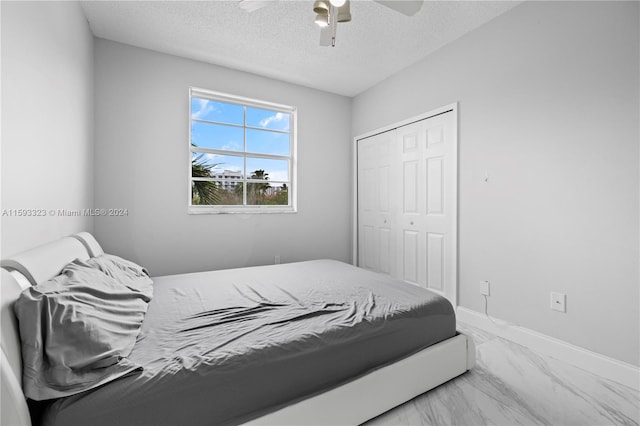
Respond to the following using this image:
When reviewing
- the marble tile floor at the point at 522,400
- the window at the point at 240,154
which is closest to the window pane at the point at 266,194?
the window at the point at 240,154

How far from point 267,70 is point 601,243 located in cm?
336

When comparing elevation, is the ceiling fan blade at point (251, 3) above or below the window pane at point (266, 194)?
above

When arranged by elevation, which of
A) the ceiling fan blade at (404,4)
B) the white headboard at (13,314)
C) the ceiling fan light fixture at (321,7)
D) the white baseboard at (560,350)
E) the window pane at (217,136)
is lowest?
the white baseboard at (560,350)

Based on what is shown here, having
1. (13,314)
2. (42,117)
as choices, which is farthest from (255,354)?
(42,117)

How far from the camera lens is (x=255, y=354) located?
1176 millimetres

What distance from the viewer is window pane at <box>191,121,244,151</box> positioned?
10.9 ft

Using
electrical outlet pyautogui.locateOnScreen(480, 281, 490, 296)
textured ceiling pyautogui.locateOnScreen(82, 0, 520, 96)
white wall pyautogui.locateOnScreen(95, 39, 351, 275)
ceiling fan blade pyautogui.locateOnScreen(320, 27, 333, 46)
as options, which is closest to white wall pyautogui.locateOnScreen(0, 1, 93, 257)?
white wall pyautogui.locateOnScreen(95, 39, 351, 275)

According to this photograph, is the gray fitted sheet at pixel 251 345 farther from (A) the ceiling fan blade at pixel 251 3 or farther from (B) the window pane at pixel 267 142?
(B) the window pane at pixel 267 142

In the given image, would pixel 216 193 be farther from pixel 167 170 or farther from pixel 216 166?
pixel 167 170

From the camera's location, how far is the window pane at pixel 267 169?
11.9 ft

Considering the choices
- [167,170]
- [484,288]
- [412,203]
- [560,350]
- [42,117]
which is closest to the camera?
[42,117]

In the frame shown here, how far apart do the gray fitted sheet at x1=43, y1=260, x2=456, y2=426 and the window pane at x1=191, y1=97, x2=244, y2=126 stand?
2.03 metres

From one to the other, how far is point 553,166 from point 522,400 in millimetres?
1570

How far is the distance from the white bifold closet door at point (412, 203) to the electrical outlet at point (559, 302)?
2.61ft
